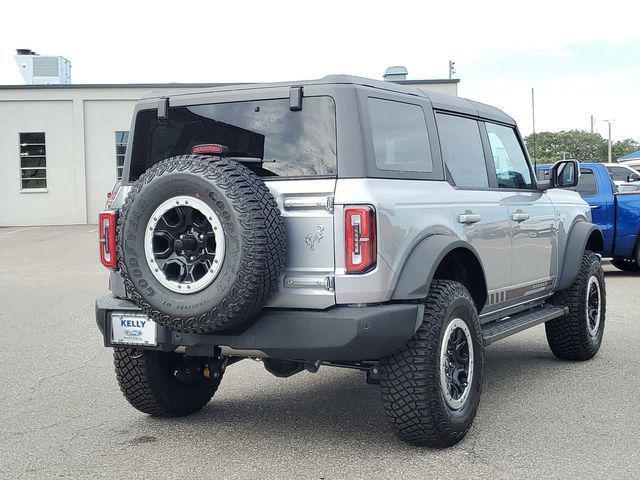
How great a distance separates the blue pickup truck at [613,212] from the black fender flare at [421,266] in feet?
29.5

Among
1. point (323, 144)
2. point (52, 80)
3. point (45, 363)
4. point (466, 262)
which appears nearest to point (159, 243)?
point (323, 144)

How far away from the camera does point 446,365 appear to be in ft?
15.5

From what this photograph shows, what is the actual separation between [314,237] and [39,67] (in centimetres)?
3559

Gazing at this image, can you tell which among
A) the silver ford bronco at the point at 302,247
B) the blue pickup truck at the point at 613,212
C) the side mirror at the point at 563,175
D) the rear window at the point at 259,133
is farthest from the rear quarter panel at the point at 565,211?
the blue pickup truck at the point at 613,212

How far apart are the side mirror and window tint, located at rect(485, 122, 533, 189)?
18cm

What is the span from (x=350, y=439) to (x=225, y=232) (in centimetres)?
149

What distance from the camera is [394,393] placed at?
14.7 feet

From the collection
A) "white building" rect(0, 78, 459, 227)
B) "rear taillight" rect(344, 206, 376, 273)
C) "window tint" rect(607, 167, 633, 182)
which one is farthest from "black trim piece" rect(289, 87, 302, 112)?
"white building" rect(0, 78, 459, 227)

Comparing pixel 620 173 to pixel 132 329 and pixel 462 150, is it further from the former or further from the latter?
pixel 132 329

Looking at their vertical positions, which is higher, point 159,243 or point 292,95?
point 292,95

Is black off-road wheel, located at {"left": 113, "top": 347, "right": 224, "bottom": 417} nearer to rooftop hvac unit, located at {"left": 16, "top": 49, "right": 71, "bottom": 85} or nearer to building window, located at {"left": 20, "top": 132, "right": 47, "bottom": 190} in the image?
building window, located at {"left": 20, "top": 132, "right": 47, "bottom": 190}

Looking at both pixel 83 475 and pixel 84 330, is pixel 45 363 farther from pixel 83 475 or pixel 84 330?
pixel 83 475

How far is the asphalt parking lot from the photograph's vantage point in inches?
172

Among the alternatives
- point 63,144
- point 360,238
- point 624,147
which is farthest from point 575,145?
point 360,238
